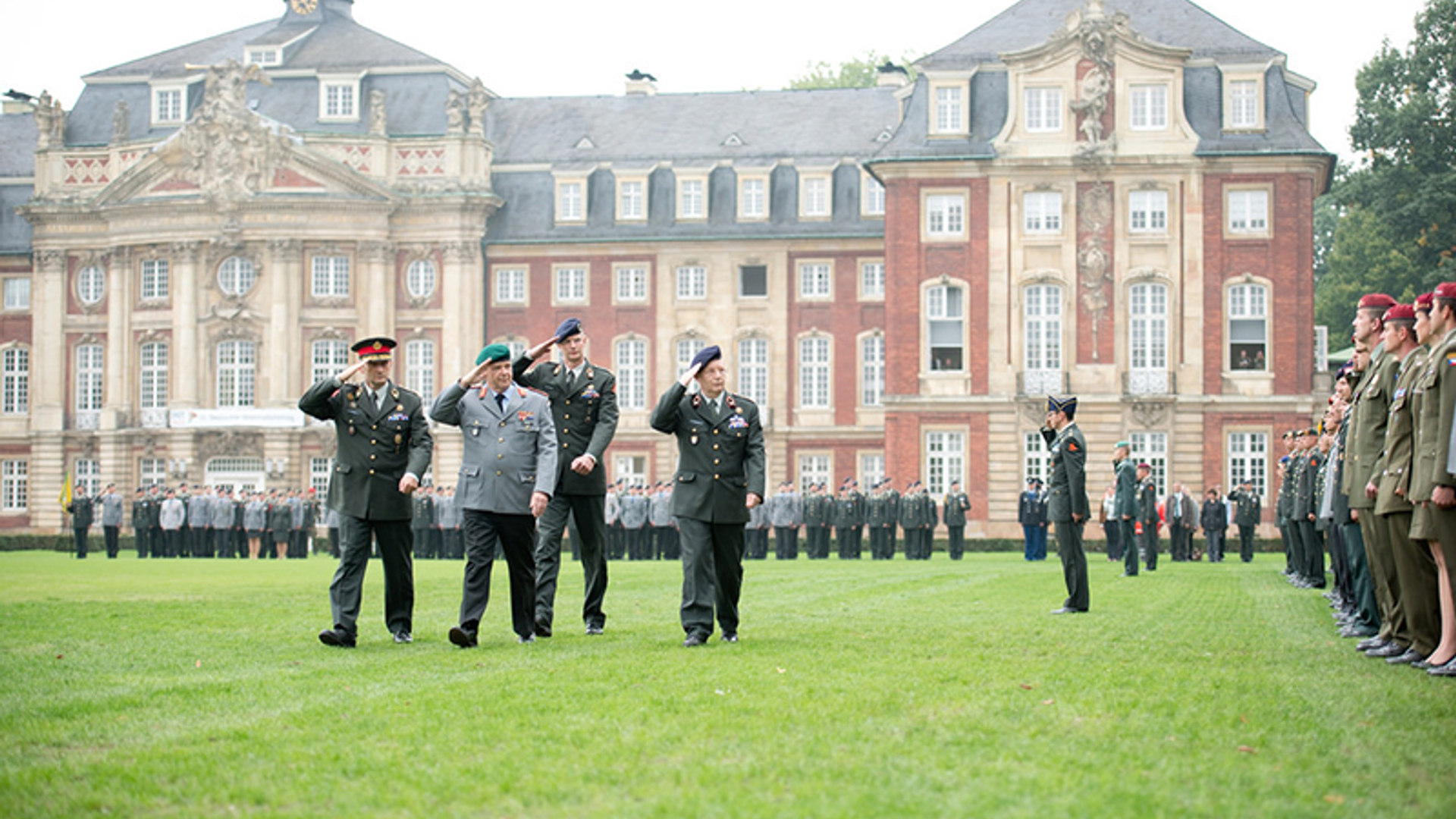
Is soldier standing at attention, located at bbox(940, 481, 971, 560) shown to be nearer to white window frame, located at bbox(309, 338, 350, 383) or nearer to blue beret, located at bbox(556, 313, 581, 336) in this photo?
white window frame, located at bbox(309, 338, 350, 383)

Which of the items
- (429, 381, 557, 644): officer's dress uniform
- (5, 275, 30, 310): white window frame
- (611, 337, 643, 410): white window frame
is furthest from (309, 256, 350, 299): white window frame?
(429, 381, 557, 644): officer's dress uniform

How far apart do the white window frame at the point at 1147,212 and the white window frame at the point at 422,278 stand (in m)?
24.4

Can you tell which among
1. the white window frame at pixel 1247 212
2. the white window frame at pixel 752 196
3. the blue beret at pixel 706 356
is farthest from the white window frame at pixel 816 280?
the blue beret at pixel 706 356

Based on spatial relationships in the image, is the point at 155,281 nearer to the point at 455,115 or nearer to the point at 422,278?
the point at 422,278

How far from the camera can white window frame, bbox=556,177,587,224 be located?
202ft

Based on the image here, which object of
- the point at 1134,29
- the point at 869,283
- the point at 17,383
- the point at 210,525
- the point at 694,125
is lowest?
the point at 210,525

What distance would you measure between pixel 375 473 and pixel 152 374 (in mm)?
52234

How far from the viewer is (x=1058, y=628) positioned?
1404 cm

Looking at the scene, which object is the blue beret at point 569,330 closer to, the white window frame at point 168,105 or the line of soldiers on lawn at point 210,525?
the line of soldiers on lawn at point 210,525

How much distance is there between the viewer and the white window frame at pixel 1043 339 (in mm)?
50469

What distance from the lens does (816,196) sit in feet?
199

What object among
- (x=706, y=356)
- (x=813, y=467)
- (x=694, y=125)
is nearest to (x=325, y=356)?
(x=694, y=125)

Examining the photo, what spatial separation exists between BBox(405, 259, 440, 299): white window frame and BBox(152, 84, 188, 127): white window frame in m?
10.4

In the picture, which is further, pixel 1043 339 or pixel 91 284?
pixel 91 284
